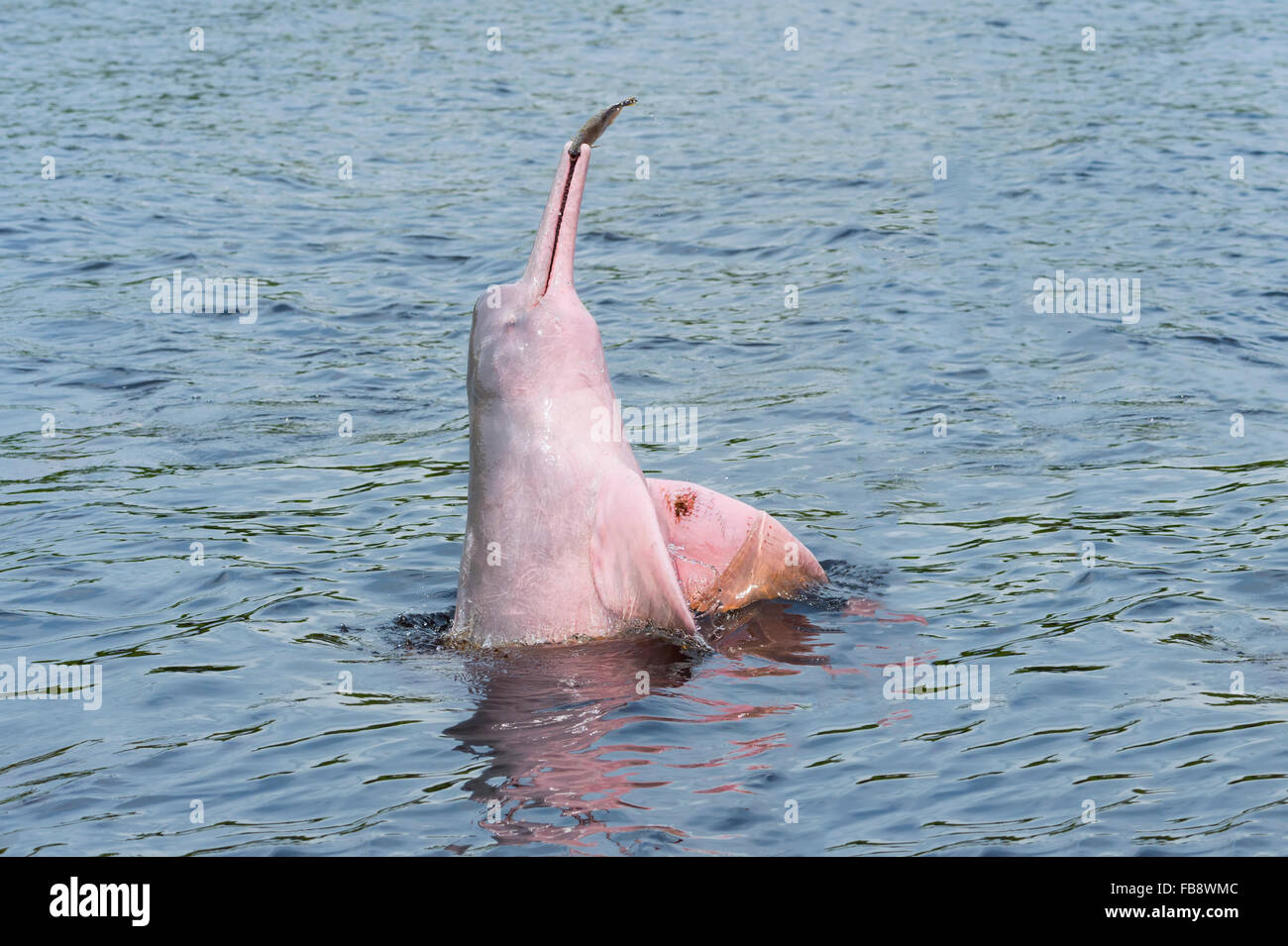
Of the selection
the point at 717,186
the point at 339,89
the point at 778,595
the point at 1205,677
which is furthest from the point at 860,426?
the point at 339,89

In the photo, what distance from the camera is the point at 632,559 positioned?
783 centimetres

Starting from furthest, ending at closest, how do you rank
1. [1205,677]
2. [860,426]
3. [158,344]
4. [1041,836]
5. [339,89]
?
[339,89] → [158,344] → [860,426] → [1205,677] → [1041,836]

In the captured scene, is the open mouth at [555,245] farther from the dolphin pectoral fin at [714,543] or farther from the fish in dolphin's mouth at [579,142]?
the dolphin pectoral fin at [714,543]

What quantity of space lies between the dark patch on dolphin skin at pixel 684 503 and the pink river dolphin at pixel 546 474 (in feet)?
1.63

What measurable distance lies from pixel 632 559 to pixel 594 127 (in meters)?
1.99

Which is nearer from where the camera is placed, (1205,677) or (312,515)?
(1205,677)

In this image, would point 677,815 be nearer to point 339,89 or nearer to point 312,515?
point 312,515

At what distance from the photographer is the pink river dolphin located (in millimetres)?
8016

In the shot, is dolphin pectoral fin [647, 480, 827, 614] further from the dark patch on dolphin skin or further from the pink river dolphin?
the pink river dolphin

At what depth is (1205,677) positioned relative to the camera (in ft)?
24.6

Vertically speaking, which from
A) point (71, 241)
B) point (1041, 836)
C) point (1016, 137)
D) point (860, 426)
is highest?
point (1016, 137)

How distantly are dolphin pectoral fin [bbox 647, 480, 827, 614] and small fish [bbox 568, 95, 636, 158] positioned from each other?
6.05ft

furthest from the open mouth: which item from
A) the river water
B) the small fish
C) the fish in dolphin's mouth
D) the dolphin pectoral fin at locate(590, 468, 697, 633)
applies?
the river water

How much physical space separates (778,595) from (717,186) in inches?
462
